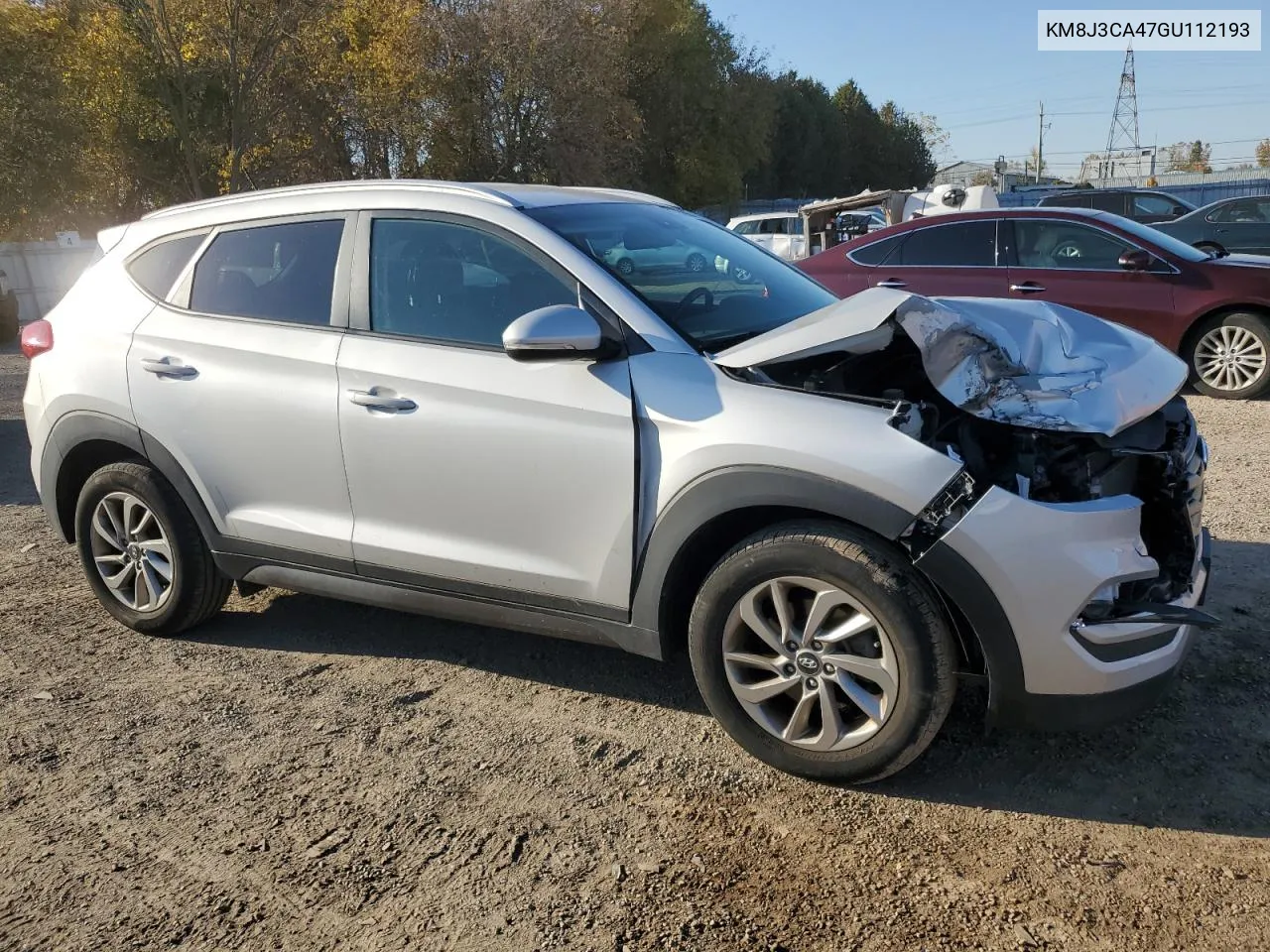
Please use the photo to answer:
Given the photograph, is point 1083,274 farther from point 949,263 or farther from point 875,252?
point 875,252

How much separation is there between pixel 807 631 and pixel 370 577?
169cm

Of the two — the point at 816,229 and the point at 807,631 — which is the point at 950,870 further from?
the point at 816,229

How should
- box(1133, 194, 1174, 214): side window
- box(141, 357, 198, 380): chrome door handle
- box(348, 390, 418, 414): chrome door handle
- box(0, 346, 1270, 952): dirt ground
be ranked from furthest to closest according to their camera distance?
box(1133, 194, 1174, 214): side window → box(141, 357, 198, 380): chrome door handle → box(348, 390, 418, 414): chrome door handle → box(0, 346, 1270, 952): dirt ground

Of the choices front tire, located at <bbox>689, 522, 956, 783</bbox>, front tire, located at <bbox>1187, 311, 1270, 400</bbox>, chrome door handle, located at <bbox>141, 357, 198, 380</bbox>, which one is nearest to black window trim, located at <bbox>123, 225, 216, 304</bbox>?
chrome door handle, located at <bbox>141, 357, 198, 380</bbox>

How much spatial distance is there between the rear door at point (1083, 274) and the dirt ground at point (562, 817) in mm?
4750

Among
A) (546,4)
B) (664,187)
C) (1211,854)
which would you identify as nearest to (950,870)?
(1211,854)

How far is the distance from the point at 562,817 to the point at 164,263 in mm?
2868

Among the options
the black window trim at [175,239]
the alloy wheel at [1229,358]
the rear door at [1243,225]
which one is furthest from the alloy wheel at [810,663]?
the rear door at [1243,225]

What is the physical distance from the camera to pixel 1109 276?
27.7ft

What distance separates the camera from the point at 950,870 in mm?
2709

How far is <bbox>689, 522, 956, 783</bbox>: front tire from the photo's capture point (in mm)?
2854

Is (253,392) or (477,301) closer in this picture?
(477,301)

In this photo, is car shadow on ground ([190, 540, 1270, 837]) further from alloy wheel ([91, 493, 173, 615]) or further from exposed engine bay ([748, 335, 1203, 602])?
exposed engine bay ([748, 335, 1203, 602])

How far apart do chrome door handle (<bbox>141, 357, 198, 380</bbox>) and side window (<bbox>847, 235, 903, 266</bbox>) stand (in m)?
6.61
